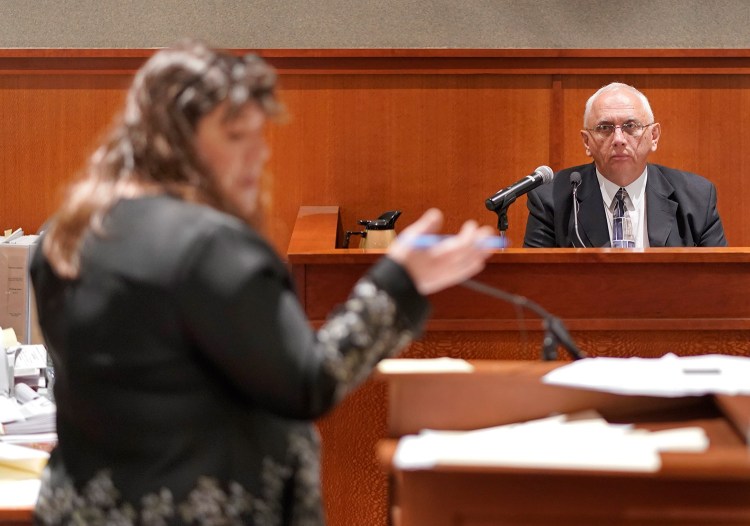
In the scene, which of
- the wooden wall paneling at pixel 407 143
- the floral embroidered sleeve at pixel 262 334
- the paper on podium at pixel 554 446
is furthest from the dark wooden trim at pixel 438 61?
the floral embroidered sleeve at pixel 262 334

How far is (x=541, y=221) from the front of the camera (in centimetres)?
306

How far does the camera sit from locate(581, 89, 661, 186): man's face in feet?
10.3

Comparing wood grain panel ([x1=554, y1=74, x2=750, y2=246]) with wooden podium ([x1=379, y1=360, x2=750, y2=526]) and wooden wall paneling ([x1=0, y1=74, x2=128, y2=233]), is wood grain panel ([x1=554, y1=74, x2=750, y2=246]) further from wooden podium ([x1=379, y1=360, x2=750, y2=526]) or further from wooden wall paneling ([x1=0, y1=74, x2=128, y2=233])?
wooden podium ([x1=379, y1=360, x2=750, y2=526])

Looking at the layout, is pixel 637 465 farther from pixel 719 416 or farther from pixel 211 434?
pixel 211 434

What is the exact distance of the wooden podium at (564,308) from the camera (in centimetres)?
204

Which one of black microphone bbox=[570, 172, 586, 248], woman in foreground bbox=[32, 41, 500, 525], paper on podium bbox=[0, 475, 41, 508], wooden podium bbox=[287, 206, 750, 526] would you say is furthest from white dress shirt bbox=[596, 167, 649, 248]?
woman in foreground bbox=[32, 41, 500, 525]

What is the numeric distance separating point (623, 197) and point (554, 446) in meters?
1.99

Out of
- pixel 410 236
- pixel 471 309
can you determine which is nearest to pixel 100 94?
pixel 471 309

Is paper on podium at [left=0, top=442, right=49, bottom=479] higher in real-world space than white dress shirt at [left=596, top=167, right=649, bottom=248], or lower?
lower

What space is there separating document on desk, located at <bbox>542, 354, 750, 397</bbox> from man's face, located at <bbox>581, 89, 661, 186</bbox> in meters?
1.75

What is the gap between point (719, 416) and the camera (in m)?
1.40

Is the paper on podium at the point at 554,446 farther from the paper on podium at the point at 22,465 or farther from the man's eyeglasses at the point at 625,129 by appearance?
the man's eyeglasses at the point at 625,129

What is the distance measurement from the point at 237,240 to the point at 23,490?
83 cm

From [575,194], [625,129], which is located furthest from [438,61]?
[575,194]
